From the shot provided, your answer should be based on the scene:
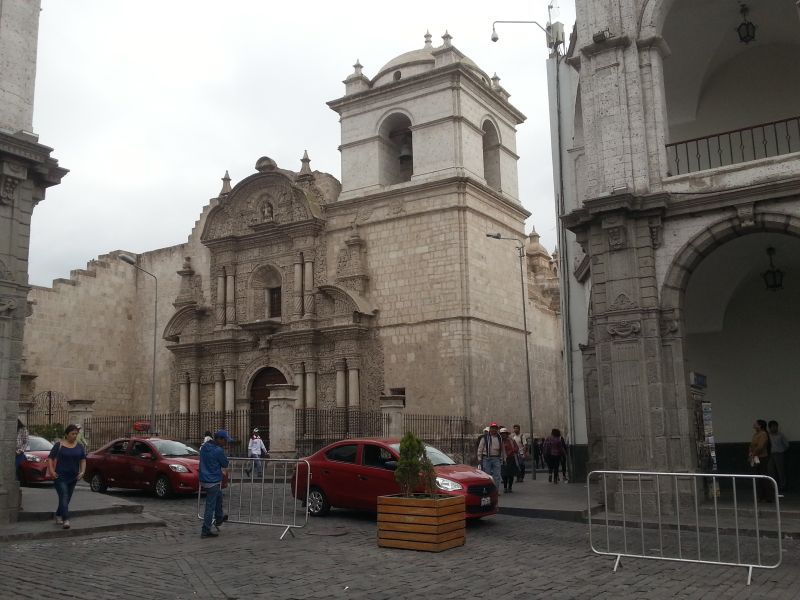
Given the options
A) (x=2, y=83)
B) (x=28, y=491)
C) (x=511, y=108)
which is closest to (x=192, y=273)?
A: (x=511, y=108)

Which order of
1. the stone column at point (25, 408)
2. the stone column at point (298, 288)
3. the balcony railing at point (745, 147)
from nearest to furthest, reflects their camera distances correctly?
the balcony railing at point (745, 147) < the stone column at point (25, 408) < the stone column at point (298, 288)

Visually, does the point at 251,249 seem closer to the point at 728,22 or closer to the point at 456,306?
the point at 456,306

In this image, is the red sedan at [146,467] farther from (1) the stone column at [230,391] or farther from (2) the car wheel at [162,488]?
(1) the stone column at [230,391]

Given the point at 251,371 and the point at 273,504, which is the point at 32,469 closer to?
the point at 273,504

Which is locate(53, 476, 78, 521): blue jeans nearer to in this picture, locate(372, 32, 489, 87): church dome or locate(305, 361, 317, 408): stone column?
locate(305, 361, 317, 408): stone column

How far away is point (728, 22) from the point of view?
50.7ft

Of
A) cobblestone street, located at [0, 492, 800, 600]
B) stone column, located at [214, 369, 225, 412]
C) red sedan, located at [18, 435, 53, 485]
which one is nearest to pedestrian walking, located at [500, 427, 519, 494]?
cobblestone street, located at [0, 492, 800, 600]

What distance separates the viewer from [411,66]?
29.3 metres

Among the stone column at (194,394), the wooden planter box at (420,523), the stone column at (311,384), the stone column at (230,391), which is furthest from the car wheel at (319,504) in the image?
the stone column at (194,394)

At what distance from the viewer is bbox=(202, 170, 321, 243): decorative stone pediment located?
29641 mm

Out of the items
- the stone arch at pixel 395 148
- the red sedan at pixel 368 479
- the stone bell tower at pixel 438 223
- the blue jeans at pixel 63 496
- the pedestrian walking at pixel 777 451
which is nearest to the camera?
the blue jeans at pixel 63 496

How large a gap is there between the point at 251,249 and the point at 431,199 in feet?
27.4

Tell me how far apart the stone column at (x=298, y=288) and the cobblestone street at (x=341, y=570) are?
1768 cm

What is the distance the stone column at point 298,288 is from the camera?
28.8m
